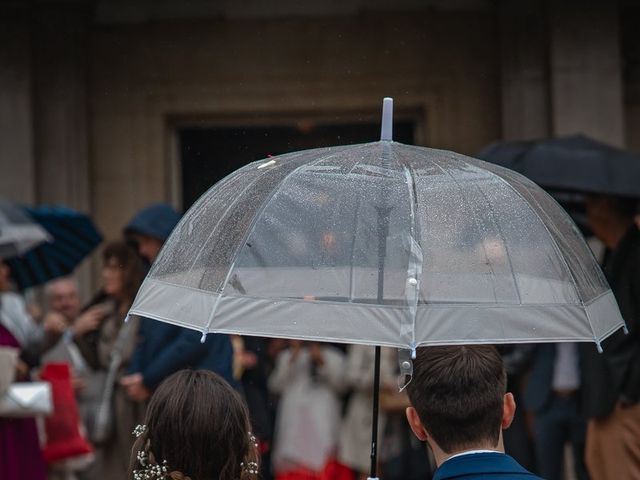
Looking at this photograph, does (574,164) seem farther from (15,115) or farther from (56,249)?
(15,115)

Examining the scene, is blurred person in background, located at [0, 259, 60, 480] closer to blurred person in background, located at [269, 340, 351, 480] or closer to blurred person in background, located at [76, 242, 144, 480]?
blurred person in background, located at [76, 242, 144, 480]

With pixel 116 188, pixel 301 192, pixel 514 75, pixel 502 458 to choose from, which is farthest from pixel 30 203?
pixel 502 458

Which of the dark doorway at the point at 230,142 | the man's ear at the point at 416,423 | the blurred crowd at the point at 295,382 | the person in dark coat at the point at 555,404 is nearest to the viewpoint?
the man's ear at the point at 416,423

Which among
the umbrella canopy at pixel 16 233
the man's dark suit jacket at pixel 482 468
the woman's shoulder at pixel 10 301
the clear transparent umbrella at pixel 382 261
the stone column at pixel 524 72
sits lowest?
the woman's shoulder at pixel 10 301

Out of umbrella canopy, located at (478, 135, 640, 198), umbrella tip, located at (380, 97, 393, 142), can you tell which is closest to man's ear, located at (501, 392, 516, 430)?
umbrella tip, located at (380, 97, 393, 142)

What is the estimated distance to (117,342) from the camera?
8.45 m

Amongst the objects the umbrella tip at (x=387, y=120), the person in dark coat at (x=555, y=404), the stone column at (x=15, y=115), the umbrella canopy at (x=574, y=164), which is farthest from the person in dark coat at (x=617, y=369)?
the stone column at (x=15, y=115)

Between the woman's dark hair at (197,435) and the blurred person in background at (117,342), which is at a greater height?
the woman's dark hair at (197,435)

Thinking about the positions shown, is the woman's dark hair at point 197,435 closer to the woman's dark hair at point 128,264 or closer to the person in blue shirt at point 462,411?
the person in blue shirt at point 462,411

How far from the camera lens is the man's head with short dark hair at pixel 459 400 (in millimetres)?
3512

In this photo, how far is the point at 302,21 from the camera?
1226 centimetres

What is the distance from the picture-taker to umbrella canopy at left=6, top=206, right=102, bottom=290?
9.34 meters

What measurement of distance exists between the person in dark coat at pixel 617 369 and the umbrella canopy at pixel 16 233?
3.22m

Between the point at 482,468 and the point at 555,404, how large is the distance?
5.14m
